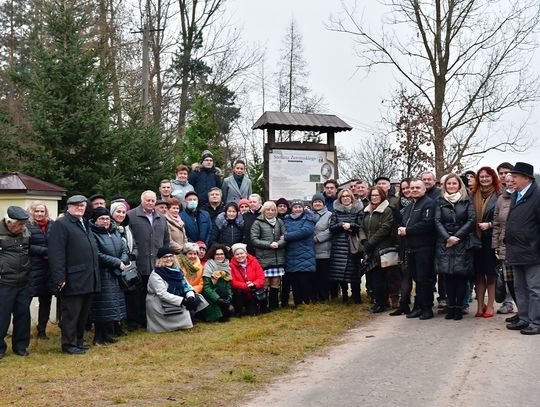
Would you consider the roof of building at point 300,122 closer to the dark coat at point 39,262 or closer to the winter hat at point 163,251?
the winter hat at point 163,251

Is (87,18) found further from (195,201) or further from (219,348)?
(219,348)

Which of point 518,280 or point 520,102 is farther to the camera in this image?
point 520,102

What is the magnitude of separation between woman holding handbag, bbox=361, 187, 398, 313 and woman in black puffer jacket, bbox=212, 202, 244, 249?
1.94m

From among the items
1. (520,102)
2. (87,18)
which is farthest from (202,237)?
(520,102)

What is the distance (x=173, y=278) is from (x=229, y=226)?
5.04 feet

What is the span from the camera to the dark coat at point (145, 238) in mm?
9234

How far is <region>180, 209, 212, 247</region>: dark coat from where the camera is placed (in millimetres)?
10320

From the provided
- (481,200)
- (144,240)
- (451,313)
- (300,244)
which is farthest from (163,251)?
(481,200)

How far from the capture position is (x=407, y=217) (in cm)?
909

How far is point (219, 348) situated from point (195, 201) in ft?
10.6

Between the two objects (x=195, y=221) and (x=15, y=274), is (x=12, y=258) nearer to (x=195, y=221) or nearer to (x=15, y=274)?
(x=15, y=274)

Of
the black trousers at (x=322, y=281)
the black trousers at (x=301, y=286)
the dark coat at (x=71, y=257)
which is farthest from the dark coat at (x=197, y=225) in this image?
the dark coat at (x=71, y=257)

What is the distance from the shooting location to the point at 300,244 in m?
10.2

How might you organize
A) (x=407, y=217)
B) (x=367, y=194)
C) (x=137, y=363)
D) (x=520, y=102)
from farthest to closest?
(x=520, y=102) < (x=367, y=194) < (x=407, y=217) < (x=137, y=363)
